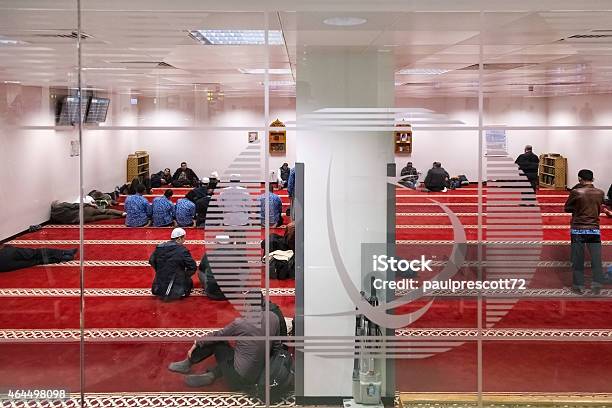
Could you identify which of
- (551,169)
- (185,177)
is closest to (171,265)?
(185,177)

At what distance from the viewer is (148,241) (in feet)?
19.4

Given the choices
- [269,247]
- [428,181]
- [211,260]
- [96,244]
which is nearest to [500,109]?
[428,181]

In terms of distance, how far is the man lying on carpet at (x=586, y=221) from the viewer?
18.5 feet

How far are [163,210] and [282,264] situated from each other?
1.20 m

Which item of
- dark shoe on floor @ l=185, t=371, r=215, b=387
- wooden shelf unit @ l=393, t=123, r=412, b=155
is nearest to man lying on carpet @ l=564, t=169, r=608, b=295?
wooden shelf unit @ l=393, t=123, r=412, b=155

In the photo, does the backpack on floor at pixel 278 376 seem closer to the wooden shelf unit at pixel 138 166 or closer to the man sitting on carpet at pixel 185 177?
the man sitting on carpet at pixel 185 177

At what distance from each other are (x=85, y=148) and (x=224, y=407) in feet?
7.67

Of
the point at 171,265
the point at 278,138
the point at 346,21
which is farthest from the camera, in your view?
the point at 171,265

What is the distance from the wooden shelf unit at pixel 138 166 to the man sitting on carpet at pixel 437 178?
2.27 m

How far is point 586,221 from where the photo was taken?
5.68m

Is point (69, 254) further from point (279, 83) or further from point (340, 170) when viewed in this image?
point (340, 170)

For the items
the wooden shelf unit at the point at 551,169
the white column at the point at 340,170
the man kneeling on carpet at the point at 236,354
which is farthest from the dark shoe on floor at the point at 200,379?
the wooden shelf unit at the point at 551,169

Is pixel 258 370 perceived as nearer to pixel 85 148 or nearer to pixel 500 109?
pixel 85 148

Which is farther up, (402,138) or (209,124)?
(209,124)
